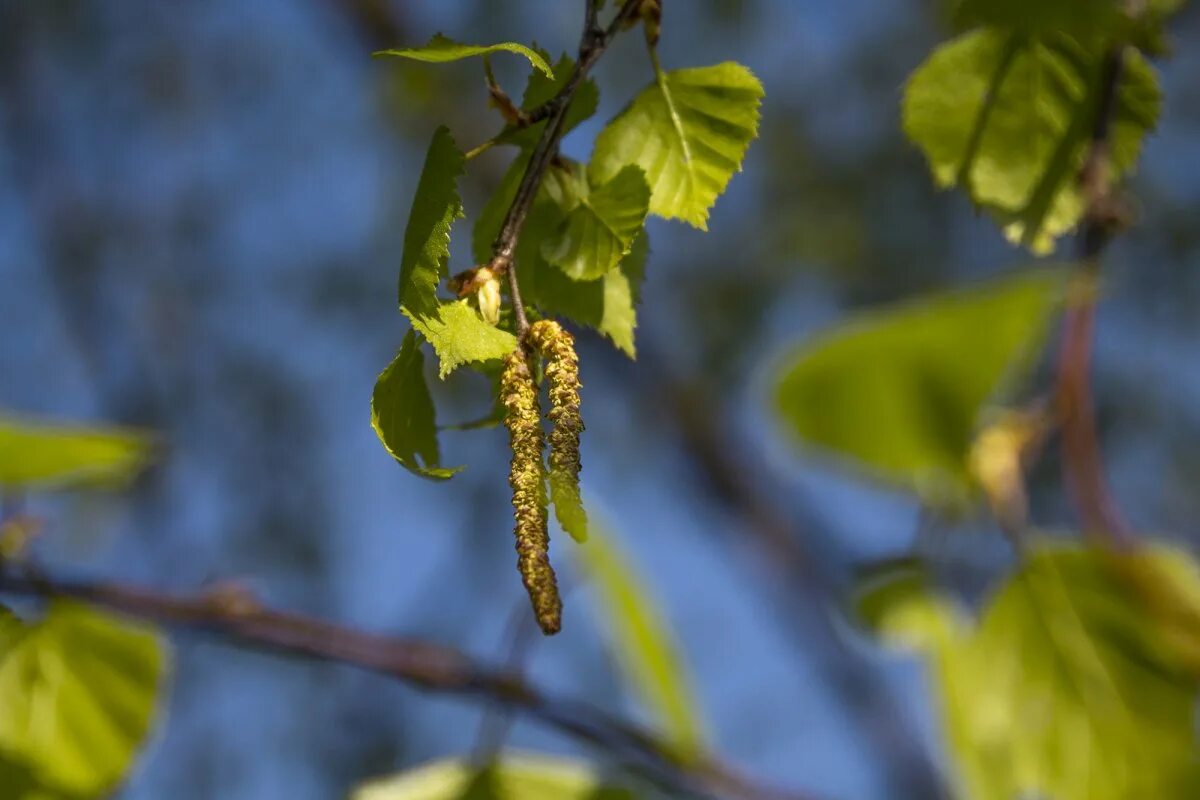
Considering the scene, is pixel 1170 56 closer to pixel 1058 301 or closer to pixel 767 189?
pixel 1058 301

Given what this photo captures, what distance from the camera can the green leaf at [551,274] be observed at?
1.28 feet

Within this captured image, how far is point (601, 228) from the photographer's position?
0.38m

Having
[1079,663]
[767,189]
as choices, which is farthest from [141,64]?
[1079,663]

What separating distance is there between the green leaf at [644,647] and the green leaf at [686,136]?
40cm

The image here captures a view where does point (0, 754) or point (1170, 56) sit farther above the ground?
point (1170, 56)

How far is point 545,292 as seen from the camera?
0.40 metres

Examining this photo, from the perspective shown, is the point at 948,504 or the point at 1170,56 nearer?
the point at 1170,56

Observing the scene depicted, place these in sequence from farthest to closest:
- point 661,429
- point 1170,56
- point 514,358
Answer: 1. point 661,429
2. point 1170,56
3. point 514,358

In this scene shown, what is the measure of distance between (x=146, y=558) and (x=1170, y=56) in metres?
3.13

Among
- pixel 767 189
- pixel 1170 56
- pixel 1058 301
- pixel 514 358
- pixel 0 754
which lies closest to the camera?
pixel 514 358

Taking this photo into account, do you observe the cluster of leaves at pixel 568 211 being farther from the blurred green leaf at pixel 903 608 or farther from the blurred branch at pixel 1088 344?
the blurred green leaf at pixel 903 608

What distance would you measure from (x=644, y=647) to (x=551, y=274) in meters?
0.46

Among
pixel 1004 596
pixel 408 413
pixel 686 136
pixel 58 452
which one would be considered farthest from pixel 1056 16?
pixel 58 452

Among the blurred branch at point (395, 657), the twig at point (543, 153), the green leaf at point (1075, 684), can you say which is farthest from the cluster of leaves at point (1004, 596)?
the twig at point (543, 153)
